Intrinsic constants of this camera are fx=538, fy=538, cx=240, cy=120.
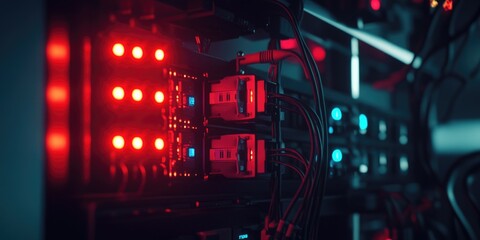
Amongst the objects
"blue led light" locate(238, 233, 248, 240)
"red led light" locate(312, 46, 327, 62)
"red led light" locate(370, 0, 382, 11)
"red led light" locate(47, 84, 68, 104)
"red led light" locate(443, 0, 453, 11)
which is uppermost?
"red led light" locate(370, 0, 382, 11)

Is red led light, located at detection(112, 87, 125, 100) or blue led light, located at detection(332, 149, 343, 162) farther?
blue led light, located at detection(332, 149, 343, 162)

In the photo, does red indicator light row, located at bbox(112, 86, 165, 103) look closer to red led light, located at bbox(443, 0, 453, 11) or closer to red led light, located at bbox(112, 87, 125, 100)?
red led light, located at bbox(112, 87, 125, 100)

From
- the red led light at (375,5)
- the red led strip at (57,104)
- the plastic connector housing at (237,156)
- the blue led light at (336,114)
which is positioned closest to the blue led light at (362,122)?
the blue led light at (336,114)

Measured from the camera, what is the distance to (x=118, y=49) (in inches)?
36.6

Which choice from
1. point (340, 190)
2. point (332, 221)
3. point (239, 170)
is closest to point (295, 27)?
point (239, 170)

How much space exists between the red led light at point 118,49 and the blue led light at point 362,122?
119cm

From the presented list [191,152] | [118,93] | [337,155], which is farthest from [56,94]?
[337,155]

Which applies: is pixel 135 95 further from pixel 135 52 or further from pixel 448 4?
pixel 448 4

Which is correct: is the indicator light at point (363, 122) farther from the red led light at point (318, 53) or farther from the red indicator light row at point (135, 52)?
the red indicator light row at point (135, 52)

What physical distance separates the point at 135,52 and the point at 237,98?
254mm

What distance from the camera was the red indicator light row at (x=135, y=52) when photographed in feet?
3.04

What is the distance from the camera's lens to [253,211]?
1.14 meters

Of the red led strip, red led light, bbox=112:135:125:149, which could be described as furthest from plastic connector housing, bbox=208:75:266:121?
the red led strip

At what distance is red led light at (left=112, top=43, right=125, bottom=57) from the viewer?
92 centimetres
